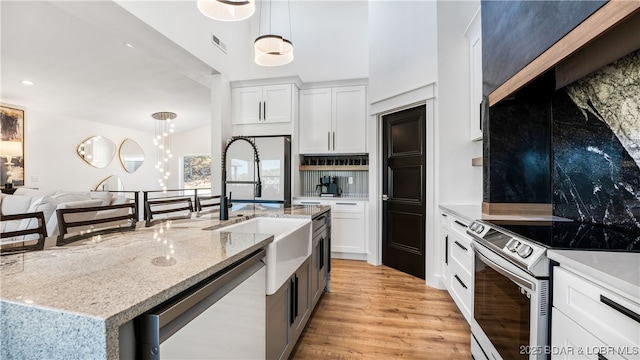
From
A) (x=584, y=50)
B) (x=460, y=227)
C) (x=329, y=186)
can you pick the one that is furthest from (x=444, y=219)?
(x=329, y=186)

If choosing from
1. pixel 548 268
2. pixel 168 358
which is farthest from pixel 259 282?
pixel 548 268

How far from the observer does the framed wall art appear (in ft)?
14.9

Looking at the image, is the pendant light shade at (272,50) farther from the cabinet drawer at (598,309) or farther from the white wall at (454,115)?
the cabinet drawer at (598,309)

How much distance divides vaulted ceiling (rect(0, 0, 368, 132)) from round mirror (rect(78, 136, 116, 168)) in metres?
0.58

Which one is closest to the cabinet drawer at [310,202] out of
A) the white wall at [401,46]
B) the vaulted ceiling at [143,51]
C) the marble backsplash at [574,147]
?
the white wall at [401,46]

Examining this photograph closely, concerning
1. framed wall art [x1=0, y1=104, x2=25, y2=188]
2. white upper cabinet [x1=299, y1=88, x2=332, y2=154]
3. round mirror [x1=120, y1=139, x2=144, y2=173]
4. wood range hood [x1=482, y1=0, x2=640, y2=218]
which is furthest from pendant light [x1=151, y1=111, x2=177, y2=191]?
wood range hood [x1=482, y1=0, x2=640, y2=218]

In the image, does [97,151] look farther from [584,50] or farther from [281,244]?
[584,50]

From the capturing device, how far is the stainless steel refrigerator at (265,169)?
3.94m

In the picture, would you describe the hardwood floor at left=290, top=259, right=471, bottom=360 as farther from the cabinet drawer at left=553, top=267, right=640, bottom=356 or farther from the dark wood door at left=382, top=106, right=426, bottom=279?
the cabinet drawer at left=553, top=267, right=640, bottom=356

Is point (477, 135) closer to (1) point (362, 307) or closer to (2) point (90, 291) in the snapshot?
(1) point (362, 307)

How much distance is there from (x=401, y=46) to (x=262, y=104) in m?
2.13

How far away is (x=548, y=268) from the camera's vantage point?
1053 millimetres

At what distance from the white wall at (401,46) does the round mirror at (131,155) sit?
6.27 m

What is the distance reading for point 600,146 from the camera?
1575 mm
